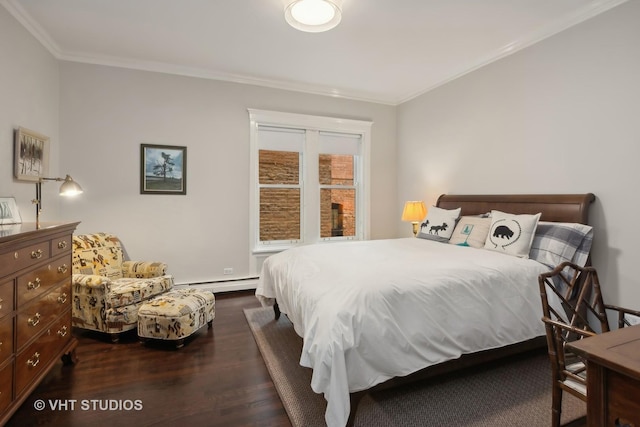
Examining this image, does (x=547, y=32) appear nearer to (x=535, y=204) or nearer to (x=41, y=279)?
(x=535, y=204)

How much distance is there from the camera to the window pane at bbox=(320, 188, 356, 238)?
16.1 feet

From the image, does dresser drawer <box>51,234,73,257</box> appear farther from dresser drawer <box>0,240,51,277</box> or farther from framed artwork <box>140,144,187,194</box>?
framed artwork <box>140,144,187,194</box>

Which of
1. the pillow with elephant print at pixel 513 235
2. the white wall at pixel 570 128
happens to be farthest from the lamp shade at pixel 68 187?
the white wall at pixel 570 128

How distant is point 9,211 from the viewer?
8.20 feet

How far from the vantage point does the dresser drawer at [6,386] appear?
1.54 m

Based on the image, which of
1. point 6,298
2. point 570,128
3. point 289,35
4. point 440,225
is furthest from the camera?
point 440,225

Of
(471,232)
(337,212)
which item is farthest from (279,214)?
(471,232)

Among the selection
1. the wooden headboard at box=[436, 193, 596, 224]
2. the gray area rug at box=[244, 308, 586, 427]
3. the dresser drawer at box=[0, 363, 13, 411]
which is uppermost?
the wooden headboard at box=[436, 193, 596, 224]

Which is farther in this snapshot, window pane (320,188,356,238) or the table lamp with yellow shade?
window pane (320,188,356,238)

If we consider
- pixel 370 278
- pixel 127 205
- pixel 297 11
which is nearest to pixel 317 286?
pixel 370 278

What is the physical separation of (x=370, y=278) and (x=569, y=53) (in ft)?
9.25

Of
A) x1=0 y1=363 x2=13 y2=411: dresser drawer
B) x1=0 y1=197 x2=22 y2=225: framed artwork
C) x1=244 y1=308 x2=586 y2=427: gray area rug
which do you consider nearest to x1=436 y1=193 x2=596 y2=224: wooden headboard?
x1=244 y1=308 x2=586 y2=427: gray area rug

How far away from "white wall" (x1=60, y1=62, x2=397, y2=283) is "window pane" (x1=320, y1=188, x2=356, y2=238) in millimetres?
1187

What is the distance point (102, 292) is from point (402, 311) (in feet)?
8.18
